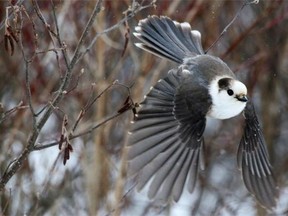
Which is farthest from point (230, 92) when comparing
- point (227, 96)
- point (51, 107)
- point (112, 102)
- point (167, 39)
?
point (112, 102)

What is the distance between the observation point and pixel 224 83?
11.6 ft

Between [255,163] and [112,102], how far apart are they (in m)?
3.26

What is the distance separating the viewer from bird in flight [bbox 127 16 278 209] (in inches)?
140

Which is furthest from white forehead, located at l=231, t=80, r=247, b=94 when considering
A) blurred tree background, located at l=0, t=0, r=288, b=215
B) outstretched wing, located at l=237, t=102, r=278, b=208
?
blurred tree background, located at l=0, t=0, r=288, b=215

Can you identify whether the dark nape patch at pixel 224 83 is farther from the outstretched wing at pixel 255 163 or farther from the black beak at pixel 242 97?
the outstretched wing at pixel 255 163

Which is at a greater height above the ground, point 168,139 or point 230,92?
point 230,92

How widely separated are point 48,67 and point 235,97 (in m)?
3.40

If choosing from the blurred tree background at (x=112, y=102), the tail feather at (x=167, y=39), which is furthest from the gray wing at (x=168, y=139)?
the blurred tree background at (x=112, y=102)

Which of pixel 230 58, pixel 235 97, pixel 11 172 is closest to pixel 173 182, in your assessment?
pixel 235 97

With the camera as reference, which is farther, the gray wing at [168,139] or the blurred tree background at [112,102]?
the blurred tree background at [112,102]

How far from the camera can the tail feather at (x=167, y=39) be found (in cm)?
400

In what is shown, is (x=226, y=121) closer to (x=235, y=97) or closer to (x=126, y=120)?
(x=126, y=120)

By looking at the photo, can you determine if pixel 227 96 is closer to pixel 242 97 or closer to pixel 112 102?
pixel 242 97

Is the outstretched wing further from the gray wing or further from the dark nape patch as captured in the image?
the dark nape patch
